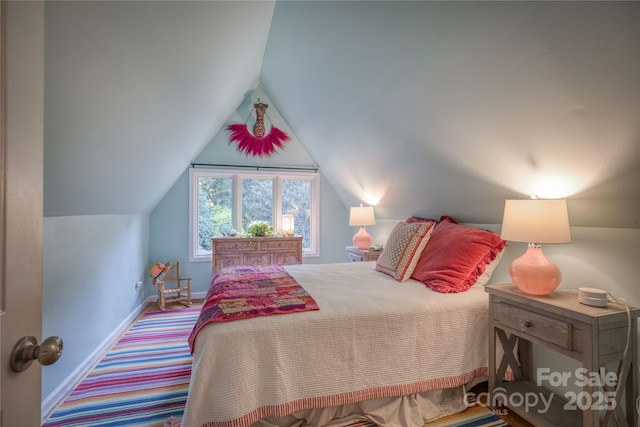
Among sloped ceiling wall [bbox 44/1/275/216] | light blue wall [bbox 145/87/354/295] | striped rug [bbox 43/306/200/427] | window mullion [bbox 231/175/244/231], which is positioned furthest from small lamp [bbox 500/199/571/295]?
window mullion [bbox 231/175/244/231]

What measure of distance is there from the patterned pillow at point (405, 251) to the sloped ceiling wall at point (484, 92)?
0.46 meters

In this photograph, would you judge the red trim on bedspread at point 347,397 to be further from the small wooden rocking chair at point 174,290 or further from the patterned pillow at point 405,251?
the small wooden rocking chair at point 174,290

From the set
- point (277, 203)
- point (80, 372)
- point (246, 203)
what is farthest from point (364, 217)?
point (80, 372)

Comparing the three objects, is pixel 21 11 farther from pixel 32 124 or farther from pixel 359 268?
pixel 359 268

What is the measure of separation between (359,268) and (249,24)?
7.12 ft

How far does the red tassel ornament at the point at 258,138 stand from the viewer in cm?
408

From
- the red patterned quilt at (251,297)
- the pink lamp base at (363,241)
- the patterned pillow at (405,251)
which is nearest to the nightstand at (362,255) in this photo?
the pink lamp base at (363,241)

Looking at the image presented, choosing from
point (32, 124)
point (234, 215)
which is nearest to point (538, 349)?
point (32, 124)

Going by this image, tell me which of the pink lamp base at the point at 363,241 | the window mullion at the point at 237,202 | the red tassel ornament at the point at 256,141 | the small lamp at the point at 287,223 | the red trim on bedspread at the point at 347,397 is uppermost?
the red tassel ornament at the point at 256,141

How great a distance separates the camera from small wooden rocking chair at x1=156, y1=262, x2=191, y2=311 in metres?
3.61

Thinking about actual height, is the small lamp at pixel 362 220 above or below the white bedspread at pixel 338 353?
above

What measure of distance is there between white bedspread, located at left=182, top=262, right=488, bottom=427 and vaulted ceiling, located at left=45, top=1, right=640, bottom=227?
37.4 inches

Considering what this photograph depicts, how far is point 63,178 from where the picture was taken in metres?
1.64

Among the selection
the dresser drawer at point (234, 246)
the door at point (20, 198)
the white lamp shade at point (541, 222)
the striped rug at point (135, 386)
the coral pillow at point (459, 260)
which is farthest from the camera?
the dresser drawer at point (234, 246)
